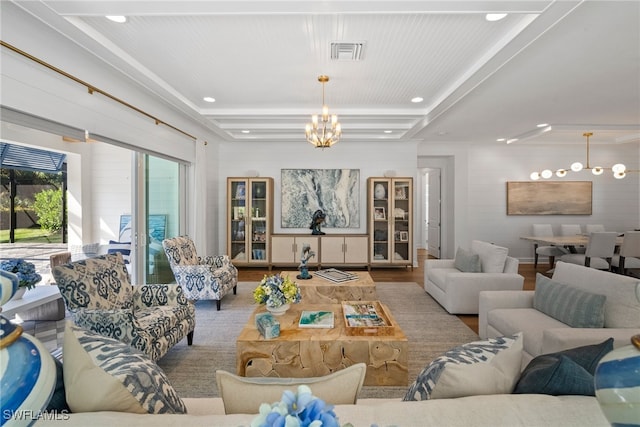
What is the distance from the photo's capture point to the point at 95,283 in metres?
2.31

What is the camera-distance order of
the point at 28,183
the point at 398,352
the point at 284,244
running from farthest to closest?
the point at 284,244, the point at 28,183, the point at 398,352

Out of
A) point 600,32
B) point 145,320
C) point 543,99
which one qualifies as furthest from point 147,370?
point 543,99

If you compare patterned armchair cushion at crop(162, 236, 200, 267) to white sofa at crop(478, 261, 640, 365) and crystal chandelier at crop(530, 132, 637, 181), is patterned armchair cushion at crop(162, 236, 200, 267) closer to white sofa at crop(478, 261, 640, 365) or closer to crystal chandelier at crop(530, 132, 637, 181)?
white sofa at crop(478, 261, 640, 365)

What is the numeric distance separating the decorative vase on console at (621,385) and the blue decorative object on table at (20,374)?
1.35 metres

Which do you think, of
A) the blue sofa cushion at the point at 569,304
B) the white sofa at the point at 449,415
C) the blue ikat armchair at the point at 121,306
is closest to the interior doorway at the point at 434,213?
the blue sofa cushion at the point at 569,304

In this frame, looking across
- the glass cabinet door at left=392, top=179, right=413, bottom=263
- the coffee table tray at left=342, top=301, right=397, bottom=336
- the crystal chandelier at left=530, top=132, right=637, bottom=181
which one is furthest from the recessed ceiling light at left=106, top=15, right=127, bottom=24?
the crystal chandelier at left=530, top=132, right=637, bottom=181

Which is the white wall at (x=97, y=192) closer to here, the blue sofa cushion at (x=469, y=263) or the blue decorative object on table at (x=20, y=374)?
the blue decorative object on table at (x=20, y=374)

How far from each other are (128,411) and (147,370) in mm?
128

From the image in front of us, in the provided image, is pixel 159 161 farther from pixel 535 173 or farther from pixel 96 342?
pixel 535 173

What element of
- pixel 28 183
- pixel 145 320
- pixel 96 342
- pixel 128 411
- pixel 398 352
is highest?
pixel 28 183

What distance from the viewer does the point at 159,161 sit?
171 inches

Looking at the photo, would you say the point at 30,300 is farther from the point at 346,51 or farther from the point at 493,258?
the point at 493,258

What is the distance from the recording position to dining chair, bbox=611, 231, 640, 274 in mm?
4629

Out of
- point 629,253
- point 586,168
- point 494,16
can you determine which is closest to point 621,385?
point 494,16
